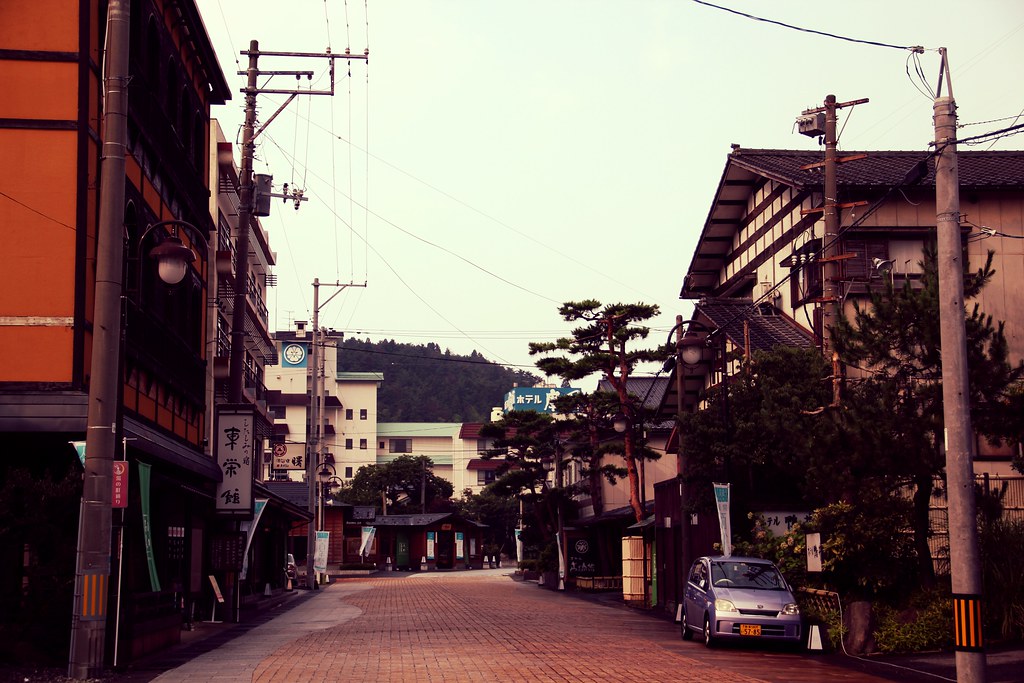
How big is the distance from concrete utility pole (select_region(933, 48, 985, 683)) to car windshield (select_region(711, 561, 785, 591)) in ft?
28.5

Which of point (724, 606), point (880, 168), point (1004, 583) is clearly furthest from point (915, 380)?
point (880, 168)

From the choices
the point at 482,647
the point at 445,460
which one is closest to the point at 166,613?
the point at 482,647

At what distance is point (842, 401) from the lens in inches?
886

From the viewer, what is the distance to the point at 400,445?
465ft

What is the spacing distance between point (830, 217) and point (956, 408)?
11051mm

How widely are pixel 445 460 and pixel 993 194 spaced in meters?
111

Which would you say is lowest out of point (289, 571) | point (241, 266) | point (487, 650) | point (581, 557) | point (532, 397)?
point (289, 571)

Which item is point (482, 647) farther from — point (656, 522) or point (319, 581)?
point (319, 581)

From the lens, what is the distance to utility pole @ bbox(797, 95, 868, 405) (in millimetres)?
23422

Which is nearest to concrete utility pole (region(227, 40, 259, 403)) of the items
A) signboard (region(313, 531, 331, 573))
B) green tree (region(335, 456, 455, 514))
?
signboard (region(313, 531, 331, 573))

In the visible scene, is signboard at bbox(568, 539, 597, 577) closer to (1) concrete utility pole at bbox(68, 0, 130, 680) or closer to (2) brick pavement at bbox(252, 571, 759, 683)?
(2) brick pavement at bbox(252, 571, 759, 683)

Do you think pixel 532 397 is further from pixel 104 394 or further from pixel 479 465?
pixel 104 394

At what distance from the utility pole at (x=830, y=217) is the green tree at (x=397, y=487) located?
83632 mm

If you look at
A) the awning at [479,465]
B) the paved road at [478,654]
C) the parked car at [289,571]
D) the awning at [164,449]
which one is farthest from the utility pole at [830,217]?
the awning at [479,465]
